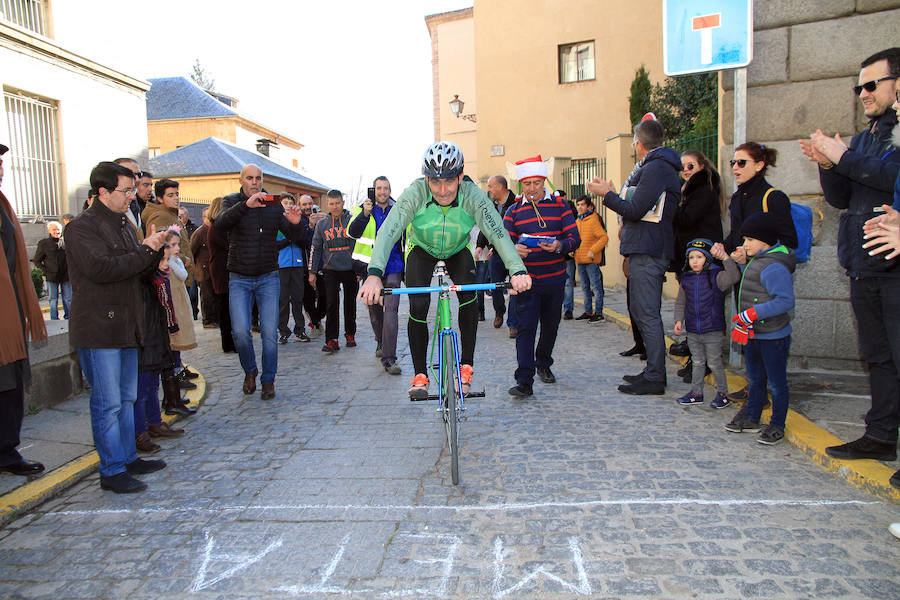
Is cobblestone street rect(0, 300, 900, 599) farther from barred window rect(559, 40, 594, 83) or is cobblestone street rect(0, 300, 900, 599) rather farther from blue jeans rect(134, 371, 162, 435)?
barred window rect(559, 40, 594, 83)

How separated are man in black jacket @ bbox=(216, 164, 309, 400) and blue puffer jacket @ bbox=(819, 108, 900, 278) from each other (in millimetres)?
4897

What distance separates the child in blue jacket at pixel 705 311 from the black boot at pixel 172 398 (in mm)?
4585

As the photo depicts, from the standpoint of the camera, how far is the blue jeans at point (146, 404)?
5039mm

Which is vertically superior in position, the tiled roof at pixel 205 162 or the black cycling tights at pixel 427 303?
the tiled roof at pixel 205 162

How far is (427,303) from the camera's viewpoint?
490 cm

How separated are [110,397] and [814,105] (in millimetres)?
7011

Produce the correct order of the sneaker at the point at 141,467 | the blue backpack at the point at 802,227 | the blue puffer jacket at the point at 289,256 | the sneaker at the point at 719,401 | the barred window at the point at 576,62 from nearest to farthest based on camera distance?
1. the sneaker at the point at 141,467
2. the blue backpack at the point at 802,227
3. the sneaker at the point at 719,401
4. the blue puffer jacket at the point at 289,256
5. the barred window at the point at 576,62

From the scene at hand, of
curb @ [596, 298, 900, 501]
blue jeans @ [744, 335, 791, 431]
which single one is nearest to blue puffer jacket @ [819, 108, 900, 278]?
blue jeans @ [744, 335, 791, 431]

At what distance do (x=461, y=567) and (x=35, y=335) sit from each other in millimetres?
3465

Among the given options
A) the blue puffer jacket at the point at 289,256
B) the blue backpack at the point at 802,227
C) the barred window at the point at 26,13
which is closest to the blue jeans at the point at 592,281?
the blue puffer jacket at the point at 289,256

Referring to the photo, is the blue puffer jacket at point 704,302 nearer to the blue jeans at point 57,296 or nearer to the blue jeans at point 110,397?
the blue jeans at point 110,397

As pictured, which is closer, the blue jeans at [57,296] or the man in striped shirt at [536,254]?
the man in striped shirt at [536,254]

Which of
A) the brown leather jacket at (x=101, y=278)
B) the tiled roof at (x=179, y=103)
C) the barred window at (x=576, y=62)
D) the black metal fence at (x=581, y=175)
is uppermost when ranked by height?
the tiled roof at (x=179, y=103)

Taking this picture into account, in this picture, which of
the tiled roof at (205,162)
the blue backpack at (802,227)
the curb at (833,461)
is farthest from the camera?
the tiled roof at (205,162)
